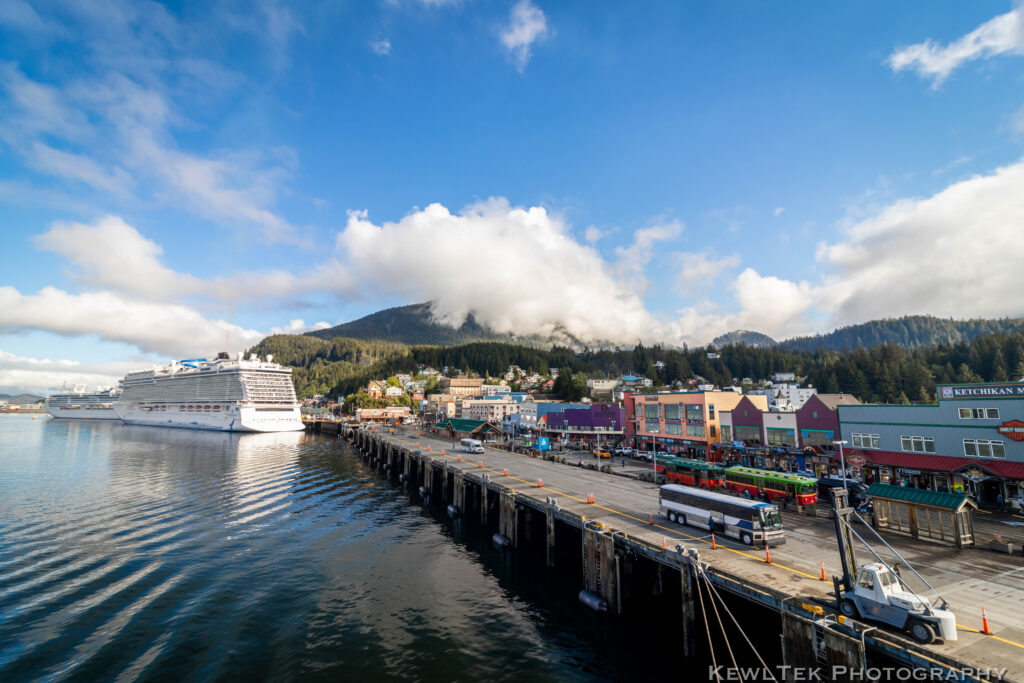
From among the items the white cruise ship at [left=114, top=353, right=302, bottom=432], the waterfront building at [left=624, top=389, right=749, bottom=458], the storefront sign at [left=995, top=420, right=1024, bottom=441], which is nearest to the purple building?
the waterfront building at [left=624, top=389, right=749, bottom=458]

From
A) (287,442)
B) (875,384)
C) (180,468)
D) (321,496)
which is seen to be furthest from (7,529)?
(875,384)

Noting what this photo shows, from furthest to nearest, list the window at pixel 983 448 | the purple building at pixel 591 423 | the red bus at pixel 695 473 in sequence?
the purple building at pixel 591 423 → the red bus at pixel 695 473 → the window at pixel 983 448

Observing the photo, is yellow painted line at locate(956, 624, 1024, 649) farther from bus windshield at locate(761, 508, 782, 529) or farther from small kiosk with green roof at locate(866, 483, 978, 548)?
small kiosk with green roof at locate(866, 483, 978, 548)

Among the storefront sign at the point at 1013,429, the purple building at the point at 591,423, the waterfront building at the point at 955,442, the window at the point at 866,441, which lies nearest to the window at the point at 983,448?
the waterfront building at the point at 955,442

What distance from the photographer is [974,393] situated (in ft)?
120

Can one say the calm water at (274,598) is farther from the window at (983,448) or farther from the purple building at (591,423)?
the purple building at (591,423)

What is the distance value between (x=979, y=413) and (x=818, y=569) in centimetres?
2804

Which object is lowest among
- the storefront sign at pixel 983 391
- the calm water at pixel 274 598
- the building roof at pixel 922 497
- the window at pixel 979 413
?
the calm water at pixel 274 598

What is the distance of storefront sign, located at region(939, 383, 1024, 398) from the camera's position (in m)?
34.5

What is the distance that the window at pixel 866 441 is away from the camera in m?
42.9

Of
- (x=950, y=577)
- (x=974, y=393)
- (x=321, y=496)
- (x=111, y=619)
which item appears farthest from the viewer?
(x=321, y=496)

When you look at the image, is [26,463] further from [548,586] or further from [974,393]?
[974,393]

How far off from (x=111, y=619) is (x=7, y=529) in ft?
89.4

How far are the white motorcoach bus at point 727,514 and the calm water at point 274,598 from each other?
7253mm
